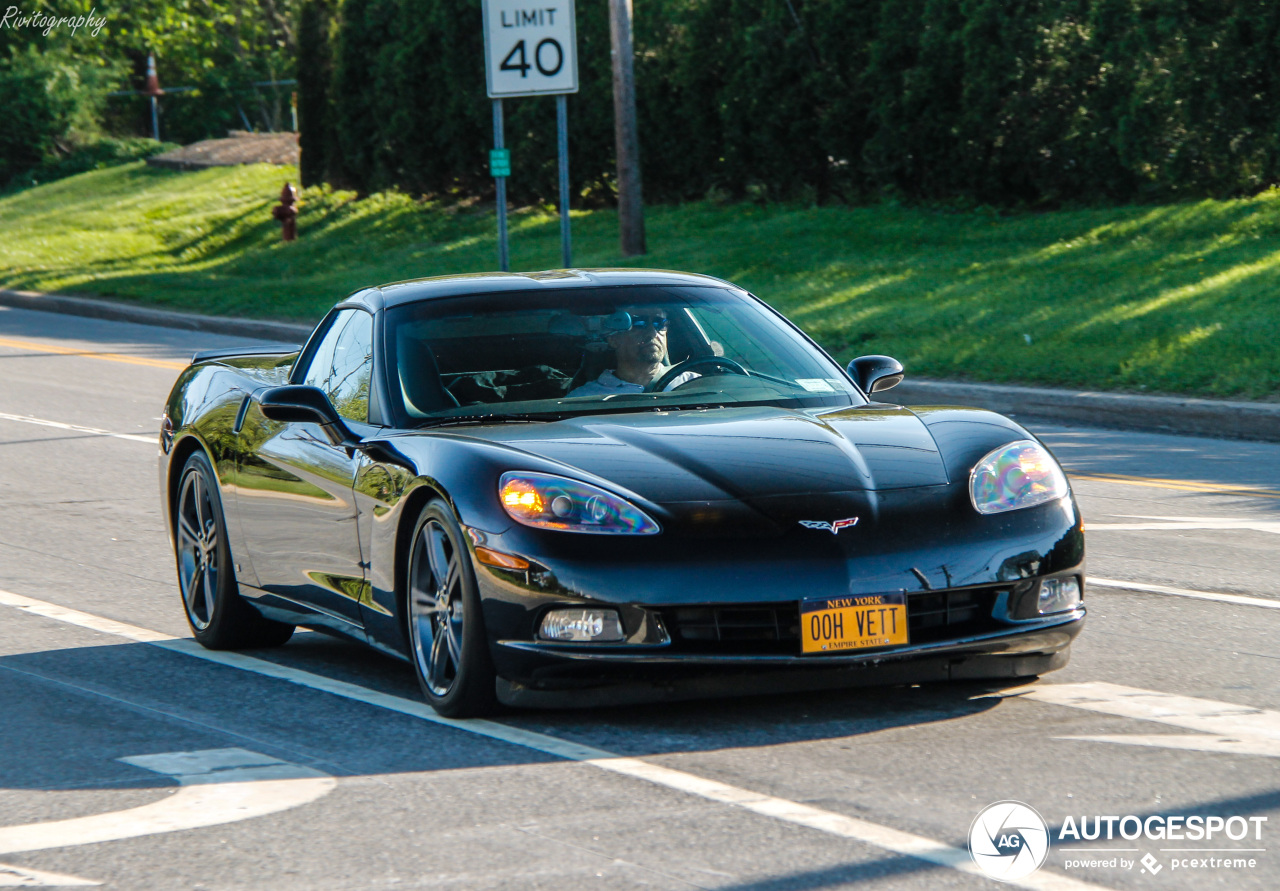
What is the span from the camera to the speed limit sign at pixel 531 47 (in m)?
17.5

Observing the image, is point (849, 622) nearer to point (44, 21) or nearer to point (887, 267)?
point (887, 267)

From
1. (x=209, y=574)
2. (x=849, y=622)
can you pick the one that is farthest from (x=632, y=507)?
(x=209, y=574)

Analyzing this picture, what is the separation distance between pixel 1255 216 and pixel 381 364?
1506cm

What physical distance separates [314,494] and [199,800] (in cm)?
178

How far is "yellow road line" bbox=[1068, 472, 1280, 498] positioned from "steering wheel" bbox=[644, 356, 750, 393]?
15.4 ft


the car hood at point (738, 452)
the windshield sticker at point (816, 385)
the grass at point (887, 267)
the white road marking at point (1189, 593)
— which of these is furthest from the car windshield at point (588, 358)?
the grass at point (887, 267)

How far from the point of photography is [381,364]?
6473mm

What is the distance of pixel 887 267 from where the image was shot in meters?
20.8

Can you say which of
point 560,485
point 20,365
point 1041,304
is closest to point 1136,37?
point 1041,304

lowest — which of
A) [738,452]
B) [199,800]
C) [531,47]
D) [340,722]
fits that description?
[340,722]

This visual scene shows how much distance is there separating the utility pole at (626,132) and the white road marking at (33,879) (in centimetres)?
1937

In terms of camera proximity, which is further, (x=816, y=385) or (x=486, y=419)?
(x=816, y=385)

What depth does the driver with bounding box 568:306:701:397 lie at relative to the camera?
6.47 m

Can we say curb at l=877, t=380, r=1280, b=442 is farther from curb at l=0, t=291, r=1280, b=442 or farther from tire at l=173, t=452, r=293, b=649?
tire at l=173, t=452, r=293, b=649
